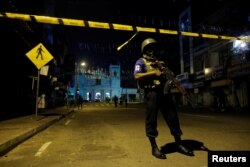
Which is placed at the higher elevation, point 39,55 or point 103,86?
point 103,86

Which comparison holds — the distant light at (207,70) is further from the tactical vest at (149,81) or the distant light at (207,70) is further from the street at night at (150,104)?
the tactical vest at (149,81)

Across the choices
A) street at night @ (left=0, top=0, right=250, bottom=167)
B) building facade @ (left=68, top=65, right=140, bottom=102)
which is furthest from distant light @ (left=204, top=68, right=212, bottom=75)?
building facade @ (left=68, top=65, right=140, bottom=102)

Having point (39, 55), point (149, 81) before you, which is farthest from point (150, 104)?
point (39, 55)

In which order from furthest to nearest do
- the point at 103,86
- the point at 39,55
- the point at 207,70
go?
the point at 103,86, the point at 207,70, the point at 39,55

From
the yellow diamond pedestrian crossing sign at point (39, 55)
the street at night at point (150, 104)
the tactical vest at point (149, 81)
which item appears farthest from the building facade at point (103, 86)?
the tactical vest at point (149, 81)

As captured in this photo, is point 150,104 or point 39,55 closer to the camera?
point 150,104

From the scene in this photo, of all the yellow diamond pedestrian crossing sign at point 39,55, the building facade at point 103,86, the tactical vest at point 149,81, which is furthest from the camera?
the building facade at point 103,86

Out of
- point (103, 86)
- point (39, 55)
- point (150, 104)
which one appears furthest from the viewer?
point (103, 86)

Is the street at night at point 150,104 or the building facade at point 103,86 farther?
the building facade at point 103,86

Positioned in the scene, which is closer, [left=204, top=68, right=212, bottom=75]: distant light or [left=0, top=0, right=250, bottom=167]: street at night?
[left=0, top=0, right=250, bottom=167]: street at night

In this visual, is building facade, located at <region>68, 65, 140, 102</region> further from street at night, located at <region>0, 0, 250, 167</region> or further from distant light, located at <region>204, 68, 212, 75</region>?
distant light, located at <region>204, 68, 212, 75</region>

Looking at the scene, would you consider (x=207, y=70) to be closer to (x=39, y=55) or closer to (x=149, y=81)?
(x=39, y=55)

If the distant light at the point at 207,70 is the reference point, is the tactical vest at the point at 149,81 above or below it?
below

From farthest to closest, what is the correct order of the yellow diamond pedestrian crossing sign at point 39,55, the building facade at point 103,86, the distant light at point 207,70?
1. the building facade at point 103,86
2. the distant light at point 207,70
3. the yellow diamond pedestrian crossing sign at point 39,55
